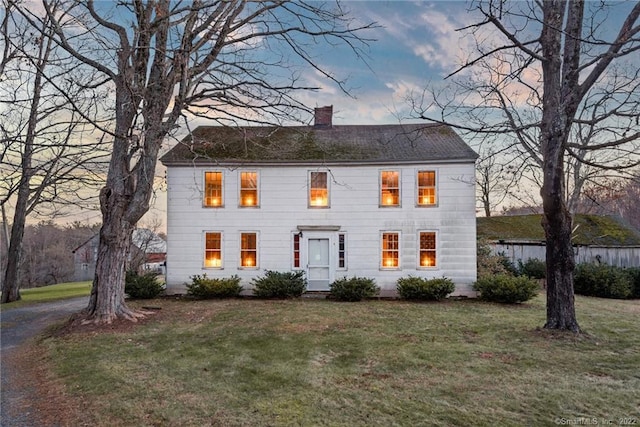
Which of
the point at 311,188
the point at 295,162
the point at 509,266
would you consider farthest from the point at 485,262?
the point at 295,162

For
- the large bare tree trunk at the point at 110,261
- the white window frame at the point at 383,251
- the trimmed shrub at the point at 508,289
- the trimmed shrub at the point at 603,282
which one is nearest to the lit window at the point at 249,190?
the white window frame at the point at 383,251

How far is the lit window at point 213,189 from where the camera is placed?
16062 millimetres

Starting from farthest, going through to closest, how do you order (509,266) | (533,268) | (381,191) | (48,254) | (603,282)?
(48,254)
(509,266)
(533,268)
(603,282)
(381,191)

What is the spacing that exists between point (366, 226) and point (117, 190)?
30.6 ft

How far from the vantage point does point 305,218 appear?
1585cm

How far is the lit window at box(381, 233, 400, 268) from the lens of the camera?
617 inches

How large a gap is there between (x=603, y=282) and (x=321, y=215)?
13204 mm

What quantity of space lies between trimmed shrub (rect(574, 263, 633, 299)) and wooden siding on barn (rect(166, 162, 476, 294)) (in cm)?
755

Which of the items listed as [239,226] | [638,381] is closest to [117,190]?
[239,226]

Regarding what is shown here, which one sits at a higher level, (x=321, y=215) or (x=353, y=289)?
(x=321, y=215)

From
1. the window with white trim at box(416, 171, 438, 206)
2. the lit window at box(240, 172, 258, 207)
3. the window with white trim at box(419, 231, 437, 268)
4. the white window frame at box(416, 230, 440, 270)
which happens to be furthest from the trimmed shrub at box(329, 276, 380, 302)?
the lit window at box(240, 172, 258, 207)

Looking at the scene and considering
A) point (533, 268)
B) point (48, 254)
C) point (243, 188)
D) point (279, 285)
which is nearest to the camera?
point (279, 285)

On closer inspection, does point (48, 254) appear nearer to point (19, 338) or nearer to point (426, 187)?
point (19, 338)

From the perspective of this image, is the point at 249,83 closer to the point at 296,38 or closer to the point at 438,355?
the point at 296,38
